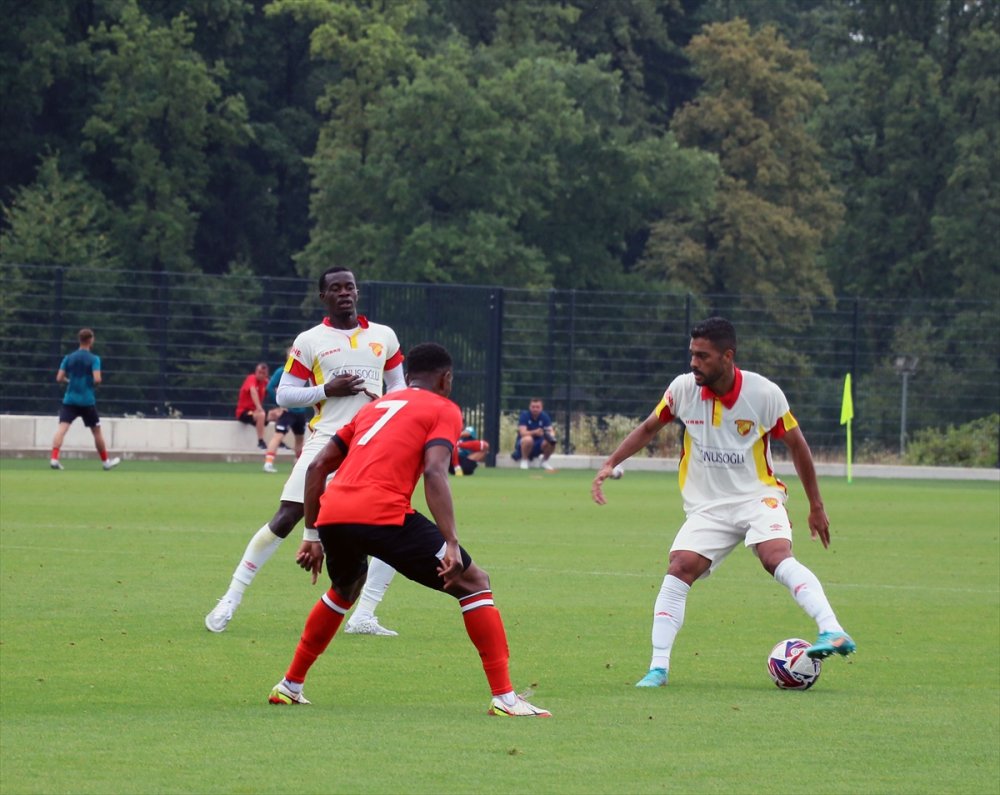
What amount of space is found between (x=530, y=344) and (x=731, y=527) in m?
26.1

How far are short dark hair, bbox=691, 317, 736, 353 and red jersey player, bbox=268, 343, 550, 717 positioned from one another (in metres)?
1.77

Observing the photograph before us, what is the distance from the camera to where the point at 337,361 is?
1111cm

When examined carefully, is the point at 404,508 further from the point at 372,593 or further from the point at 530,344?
the point at 530,344

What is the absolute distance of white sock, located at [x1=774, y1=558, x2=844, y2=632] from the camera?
9070 mm

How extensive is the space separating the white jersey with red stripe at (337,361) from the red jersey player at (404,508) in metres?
2.79

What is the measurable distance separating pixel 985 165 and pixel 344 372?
2058 inches

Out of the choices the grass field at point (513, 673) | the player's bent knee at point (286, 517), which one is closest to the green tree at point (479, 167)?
the grass field at point (513, 673)

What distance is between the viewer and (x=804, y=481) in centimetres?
962

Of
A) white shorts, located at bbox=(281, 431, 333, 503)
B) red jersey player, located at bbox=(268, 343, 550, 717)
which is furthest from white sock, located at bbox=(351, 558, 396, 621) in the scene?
red jersey player, located at bbox=(268, 343, 550, 717)

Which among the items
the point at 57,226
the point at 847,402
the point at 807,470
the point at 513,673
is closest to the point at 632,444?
the point at 807,470

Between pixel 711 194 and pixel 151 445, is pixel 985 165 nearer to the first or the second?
pixel 711 194

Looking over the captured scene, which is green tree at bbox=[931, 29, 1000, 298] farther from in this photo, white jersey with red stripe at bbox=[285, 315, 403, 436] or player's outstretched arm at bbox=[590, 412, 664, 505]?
player's outstretched arm at bbox=[590, 412, 664, 505]

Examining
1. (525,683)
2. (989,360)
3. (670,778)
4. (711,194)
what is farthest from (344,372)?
(711,194)

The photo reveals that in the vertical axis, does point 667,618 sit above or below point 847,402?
above
